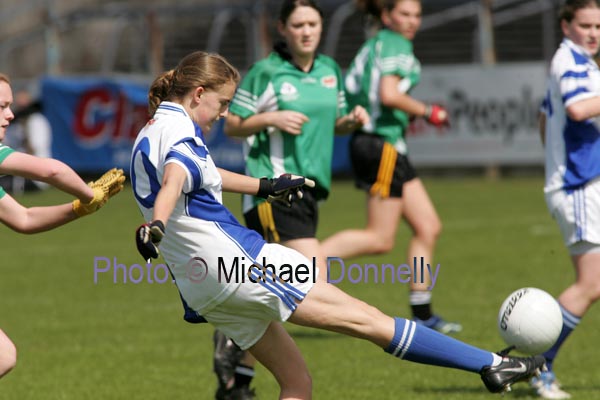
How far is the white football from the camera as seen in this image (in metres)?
5.45

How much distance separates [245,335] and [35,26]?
23.9 metres

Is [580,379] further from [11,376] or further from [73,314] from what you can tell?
[73,314]

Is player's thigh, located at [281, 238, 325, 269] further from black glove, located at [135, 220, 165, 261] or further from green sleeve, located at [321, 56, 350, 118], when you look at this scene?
black glove, located at [135, 220, 165, 261]

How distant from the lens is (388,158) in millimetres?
8125

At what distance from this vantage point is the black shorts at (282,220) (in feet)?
21.5

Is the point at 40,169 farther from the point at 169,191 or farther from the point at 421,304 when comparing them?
the point at 421,304

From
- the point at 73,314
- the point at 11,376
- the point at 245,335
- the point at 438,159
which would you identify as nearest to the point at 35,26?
the point at 438,159

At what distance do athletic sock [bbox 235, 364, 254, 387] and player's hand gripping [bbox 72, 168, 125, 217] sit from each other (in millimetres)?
1529

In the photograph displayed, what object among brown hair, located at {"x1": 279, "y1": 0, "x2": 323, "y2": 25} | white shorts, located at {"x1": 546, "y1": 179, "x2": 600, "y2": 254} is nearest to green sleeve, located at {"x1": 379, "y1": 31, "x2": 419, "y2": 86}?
brown hair, located at {"x1": 279, "y1": 0, "x2": 323, "y2": 25}

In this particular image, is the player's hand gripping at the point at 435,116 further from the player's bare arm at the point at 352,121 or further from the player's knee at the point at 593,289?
the player's knee at the point at 593,289

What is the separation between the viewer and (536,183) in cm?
1928

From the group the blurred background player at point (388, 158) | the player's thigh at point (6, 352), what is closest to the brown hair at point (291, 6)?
the blurred background player at point (388, 158)

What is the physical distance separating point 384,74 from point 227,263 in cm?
368

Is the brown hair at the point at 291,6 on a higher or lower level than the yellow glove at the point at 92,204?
higher
